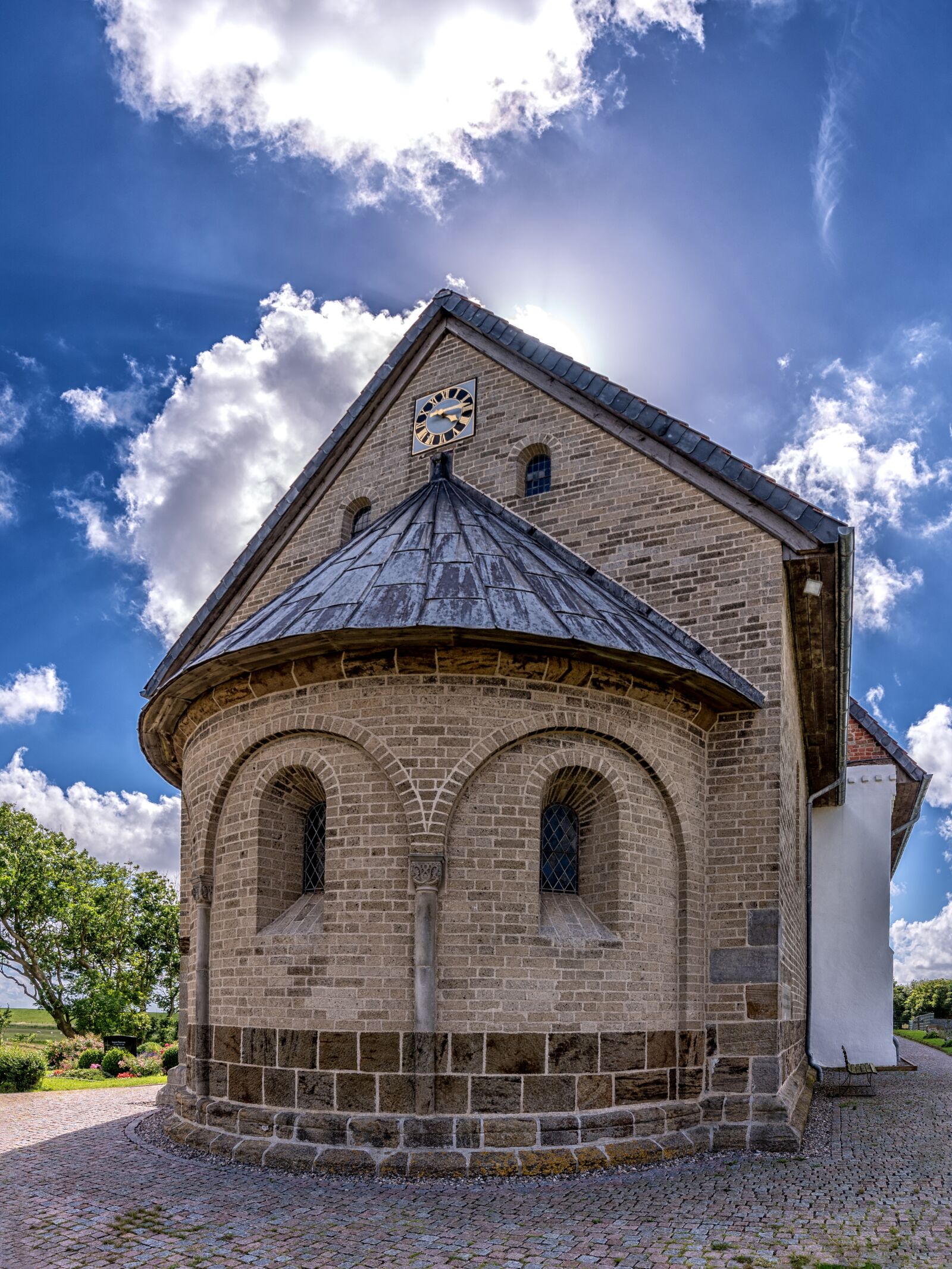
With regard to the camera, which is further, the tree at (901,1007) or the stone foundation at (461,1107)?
the tree at (901,1007)

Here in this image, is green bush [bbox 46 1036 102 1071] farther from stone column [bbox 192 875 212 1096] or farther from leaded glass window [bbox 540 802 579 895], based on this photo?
leaded glass window [bbox 540 802 579 895]

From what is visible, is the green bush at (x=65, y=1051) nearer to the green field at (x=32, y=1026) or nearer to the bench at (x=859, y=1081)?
the green field at (x=32, y=1026)

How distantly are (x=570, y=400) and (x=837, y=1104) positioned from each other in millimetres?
11396

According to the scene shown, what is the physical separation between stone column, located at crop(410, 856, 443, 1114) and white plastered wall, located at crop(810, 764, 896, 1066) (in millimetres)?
13572

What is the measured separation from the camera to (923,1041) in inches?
1473

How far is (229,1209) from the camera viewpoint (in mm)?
8445

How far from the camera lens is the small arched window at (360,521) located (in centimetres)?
1691

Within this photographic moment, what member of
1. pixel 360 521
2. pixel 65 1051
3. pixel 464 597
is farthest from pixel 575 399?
pixel 65 1051

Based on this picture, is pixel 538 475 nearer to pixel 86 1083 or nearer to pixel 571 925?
pixel 571 925

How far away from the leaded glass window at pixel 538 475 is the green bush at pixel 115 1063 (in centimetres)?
1567

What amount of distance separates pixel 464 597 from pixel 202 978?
17.6ft

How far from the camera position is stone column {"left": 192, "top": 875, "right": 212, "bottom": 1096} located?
37.6ft

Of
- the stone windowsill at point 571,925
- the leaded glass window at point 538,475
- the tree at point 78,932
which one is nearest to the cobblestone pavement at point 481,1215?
the stone windowsill at point 571,925

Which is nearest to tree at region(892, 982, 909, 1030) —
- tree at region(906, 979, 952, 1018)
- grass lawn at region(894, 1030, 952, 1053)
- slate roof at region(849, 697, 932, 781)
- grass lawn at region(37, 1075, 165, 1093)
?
tree at region(906, 979, 952, 1018)
